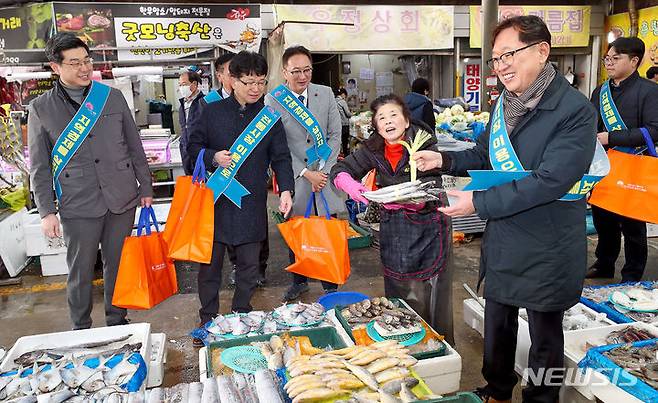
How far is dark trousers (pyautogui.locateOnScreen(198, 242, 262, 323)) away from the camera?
3.99 metres

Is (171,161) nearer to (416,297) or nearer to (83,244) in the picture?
(83,244)

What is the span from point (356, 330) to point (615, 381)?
1.31 meters

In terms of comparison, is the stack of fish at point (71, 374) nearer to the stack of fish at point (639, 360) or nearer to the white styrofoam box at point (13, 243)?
the stack of fish at point (639, 360)

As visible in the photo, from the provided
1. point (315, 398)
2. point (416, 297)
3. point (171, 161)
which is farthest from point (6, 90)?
point (315, 398)

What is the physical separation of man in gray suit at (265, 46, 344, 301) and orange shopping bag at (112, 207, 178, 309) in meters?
1.34

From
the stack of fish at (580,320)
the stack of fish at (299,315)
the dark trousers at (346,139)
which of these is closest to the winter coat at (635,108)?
the stack of fish at (580,320)

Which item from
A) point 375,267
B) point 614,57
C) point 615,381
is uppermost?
point 614,57

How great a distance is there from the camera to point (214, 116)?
3838 mm

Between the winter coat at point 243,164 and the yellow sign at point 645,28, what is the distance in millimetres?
10413

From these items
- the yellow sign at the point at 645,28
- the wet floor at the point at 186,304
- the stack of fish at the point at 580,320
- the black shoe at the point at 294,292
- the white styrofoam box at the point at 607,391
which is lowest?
the wet floor at the point at 186,304

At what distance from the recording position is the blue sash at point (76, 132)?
3605mm

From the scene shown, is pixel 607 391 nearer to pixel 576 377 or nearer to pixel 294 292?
pixel 576 377

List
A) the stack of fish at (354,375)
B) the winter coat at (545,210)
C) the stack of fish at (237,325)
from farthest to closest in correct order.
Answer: the stack of fish at (237,325), the winter coat at (545,210), the stack of fish at (354,375)

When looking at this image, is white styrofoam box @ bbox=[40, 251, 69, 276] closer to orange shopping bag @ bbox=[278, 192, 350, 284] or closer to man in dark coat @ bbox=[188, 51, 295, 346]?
man in dark coat @ bbox=[188, 51, 295, 346]
